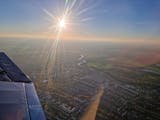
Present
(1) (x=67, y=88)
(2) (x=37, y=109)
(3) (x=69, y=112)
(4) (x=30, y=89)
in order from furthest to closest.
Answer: (1) (x=67, y=88), (3) (x=69, y=112), (4) (x=30, y=89), (2) (x=37, y=109)

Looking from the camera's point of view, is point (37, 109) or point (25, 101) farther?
point (25, 101)

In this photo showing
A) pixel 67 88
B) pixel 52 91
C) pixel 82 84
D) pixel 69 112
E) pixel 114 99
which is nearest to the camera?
pixel 69 112

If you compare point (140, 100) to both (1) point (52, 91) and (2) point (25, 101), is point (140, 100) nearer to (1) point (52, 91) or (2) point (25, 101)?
(1) point (52, 91)

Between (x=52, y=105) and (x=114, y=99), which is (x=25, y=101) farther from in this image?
(x=114, y=99)

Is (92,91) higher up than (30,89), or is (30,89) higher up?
(30,89)

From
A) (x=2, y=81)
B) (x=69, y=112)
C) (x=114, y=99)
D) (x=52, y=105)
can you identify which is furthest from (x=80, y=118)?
(x=2, y=81)

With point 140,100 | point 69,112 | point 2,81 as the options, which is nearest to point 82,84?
point 140,100
